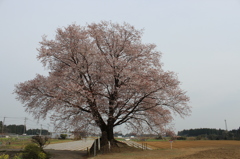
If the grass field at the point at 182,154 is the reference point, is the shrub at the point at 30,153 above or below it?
above

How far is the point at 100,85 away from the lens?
1814 centimetres

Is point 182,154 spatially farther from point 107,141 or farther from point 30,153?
point 30,153

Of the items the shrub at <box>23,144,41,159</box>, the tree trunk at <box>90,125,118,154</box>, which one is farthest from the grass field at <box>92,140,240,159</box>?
the shrub at <box>23,144,41,159</box>

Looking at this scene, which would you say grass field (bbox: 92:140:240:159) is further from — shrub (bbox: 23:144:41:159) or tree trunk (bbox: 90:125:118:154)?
shrub (bbox: 23:144:41:159)

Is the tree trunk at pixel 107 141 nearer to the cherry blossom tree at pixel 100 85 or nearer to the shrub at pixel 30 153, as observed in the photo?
the cherry blossom tree at pixel 100 85

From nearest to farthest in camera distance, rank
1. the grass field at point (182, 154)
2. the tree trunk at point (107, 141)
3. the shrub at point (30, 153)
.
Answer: the grass field at point (182, 154), the shrub at point (30, 153), the tree trunk at point (107, 141)

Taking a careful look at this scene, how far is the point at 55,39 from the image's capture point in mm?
19031

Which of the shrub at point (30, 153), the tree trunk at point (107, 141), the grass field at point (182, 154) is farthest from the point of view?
the tree trunk at point (107, 141)

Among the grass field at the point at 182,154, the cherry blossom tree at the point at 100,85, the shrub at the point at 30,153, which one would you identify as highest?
the cherry blossom tree at the point at 100,85

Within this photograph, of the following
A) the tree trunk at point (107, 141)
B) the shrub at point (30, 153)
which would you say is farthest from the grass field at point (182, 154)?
the shrub at point (30, 153)

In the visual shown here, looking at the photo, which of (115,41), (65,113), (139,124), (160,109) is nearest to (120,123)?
(139,124)

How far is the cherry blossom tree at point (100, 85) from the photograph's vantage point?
1709cm

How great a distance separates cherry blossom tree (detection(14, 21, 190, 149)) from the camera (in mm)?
17094

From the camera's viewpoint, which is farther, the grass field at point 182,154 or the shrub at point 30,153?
the shrub at point 30,153
